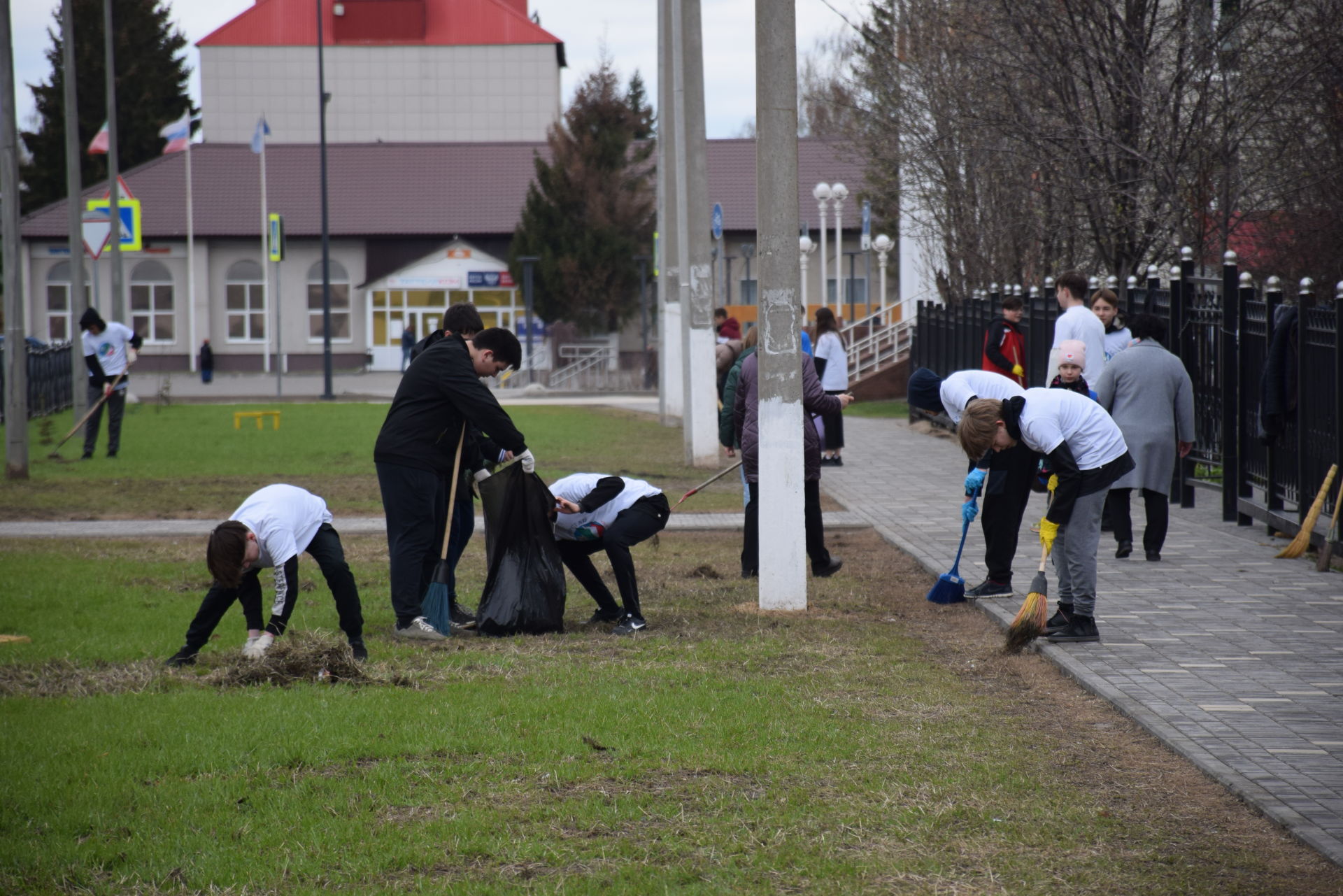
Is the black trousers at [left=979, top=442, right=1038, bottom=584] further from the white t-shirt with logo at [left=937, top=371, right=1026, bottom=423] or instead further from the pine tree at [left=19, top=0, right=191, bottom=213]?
the pine tree at [left=19, top=0, right=191, bottom=213]

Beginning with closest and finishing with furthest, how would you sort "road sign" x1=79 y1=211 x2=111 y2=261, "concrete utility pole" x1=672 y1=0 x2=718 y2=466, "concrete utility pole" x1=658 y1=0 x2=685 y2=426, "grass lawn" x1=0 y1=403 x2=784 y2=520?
1. "grass lawn" x1=0 y1=403 x2=784 y2=520
2. "concrete utility pole" x1=672 y1=0 x2=718 y2=466
3. "concrete utility pole" x1=658 y1=0 x2=685 y2=426
4. "road sign" x1=79 y1=211 x2=111 y2=261

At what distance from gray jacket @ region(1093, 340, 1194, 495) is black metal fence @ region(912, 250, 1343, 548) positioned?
0.92 meters

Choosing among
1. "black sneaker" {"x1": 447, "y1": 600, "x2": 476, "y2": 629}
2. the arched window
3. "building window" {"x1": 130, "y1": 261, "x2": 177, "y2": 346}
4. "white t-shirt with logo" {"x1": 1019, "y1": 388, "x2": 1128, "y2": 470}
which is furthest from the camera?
"building window" {"x1": 130, "y1": 261, "x2": 177, "y2": 346}

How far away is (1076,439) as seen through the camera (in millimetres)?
7598

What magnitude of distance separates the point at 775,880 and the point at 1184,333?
1063 centimetres

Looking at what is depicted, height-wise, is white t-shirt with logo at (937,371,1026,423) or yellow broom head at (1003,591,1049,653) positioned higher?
white t-shirt with logo at (937,371,1026,423)

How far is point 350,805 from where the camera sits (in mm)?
5023

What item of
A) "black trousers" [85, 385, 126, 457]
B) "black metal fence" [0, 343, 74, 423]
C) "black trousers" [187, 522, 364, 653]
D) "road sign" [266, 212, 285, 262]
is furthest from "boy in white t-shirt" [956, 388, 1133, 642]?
"road sign" [266, 212, 285, 262]

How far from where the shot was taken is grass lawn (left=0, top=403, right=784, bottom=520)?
48.8ft

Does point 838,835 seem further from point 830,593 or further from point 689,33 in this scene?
point 689,33

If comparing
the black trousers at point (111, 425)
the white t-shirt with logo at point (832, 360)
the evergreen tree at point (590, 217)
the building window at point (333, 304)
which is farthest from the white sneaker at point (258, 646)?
the building window at point (333, 304)

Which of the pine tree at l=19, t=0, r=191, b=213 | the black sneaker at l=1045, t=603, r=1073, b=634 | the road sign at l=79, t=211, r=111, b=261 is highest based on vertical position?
the pine tree at l=19, t=0, r=191, b=213

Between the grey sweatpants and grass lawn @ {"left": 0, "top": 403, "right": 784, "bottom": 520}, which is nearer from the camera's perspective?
the grey sweatpants

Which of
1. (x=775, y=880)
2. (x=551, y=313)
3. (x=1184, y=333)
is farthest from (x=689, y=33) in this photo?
(x=551, y=313)
